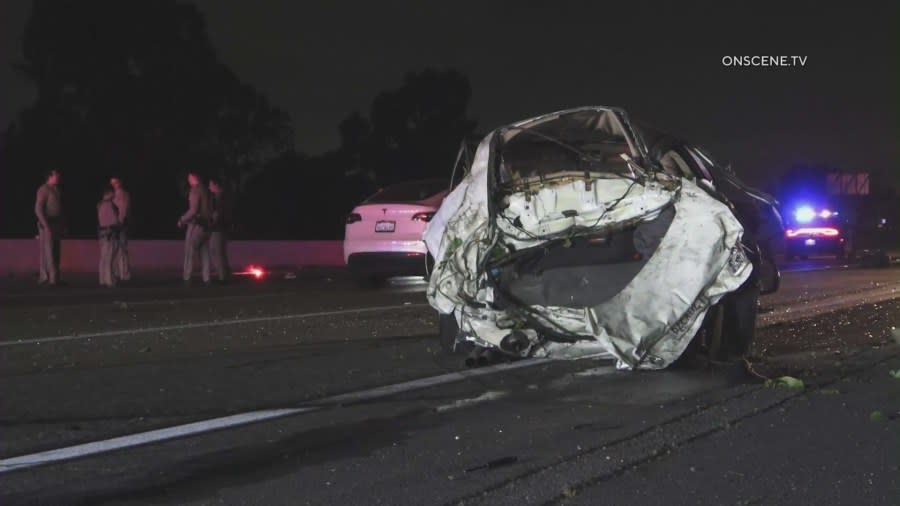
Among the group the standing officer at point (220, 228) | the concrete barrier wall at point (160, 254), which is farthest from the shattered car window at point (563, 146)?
the concrete barrier wall at point (160, 254)

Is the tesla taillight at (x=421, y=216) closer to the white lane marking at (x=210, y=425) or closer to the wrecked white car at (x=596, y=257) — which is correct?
the wrecked white car at (x=596, y=257)

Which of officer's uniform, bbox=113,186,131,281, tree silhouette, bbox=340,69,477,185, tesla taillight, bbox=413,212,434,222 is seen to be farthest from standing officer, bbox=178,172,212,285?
tree silhouette, bbox=340,69,477,185

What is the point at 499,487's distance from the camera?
470 cm

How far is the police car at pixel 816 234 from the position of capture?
110ft

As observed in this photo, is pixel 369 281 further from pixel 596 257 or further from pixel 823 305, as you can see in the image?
pixel 596 257

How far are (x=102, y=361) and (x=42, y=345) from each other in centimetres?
114

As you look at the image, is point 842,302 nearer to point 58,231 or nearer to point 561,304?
point 561,304

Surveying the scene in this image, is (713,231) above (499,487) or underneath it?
above

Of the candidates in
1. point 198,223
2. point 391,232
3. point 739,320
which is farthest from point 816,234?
point 739,320

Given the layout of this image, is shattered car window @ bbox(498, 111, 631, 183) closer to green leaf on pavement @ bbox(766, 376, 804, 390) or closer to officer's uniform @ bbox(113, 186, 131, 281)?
green leaf on pavement @ bbox(766, 376, 804, 390)

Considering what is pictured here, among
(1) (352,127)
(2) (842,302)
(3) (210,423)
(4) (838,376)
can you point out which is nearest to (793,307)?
(2) (842,302)

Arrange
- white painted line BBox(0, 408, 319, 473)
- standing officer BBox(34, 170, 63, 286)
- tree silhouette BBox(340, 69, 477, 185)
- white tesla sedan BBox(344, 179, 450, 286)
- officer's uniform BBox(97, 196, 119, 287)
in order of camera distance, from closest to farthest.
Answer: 1. white painted line BBox(0, 408, 319, 473)
2. white tesla sedan BBox(344, 179, 450, 286)
3. standing officer BBox(34, 170, 63, 286)
4. officer's uniform BBox(97, 196, 119, 287)
5. tree silhouette BBox(340, 69, 477, 185)

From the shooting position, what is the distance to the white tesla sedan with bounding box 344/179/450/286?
15.1m

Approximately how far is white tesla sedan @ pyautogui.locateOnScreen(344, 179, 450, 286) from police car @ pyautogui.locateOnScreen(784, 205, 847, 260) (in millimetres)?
20329
